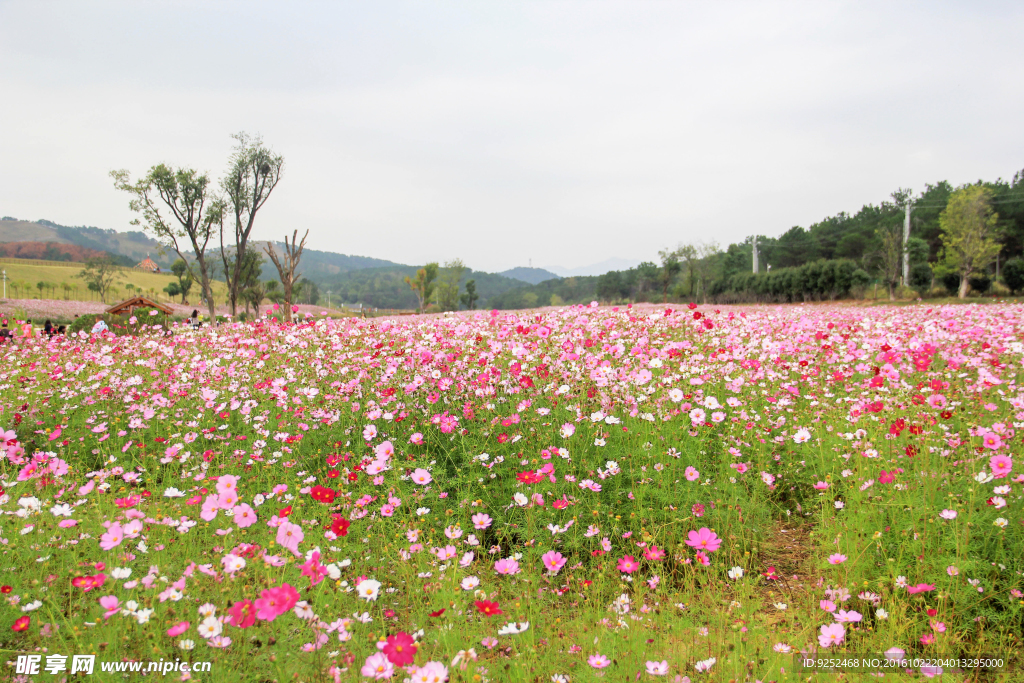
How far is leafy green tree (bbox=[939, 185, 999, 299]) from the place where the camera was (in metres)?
34.9

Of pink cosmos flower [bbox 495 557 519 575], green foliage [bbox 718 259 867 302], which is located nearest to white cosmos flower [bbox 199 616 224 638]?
pink cosmos flower [bbox 495 557 519 575]

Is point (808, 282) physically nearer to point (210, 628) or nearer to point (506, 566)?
point (506, 566)

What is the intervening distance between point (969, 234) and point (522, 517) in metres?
46.9

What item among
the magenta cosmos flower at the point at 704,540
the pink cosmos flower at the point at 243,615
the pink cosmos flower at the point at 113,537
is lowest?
the magenta cosmos flower at the point at 704,540

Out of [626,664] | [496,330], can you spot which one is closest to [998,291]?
[496,330]

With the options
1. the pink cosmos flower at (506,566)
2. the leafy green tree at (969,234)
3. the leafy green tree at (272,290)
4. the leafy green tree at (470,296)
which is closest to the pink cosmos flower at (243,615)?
the pink cosmos flower at (506,566)

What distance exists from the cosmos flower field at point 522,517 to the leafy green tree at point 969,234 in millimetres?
39109

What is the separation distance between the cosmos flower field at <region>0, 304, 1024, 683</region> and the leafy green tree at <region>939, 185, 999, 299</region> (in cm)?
3911

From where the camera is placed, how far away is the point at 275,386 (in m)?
5.04

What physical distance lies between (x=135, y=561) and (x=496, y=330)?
4.65m

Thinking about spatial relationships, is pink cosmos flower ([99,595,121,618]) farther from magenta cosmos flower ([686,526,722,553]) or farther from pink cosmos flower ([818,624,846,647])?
pink cosmos flower ([818,624,846,647])

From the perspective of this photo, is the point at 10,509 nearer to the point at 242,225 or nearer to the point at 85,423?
the point at 85,423

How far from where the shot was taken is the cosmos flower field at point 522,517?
2.24m

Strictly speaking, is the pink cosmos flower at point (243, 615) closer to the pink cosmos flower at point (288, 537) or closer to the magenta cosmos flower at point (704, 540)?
the pink cosmos flower at point (288, 537)
